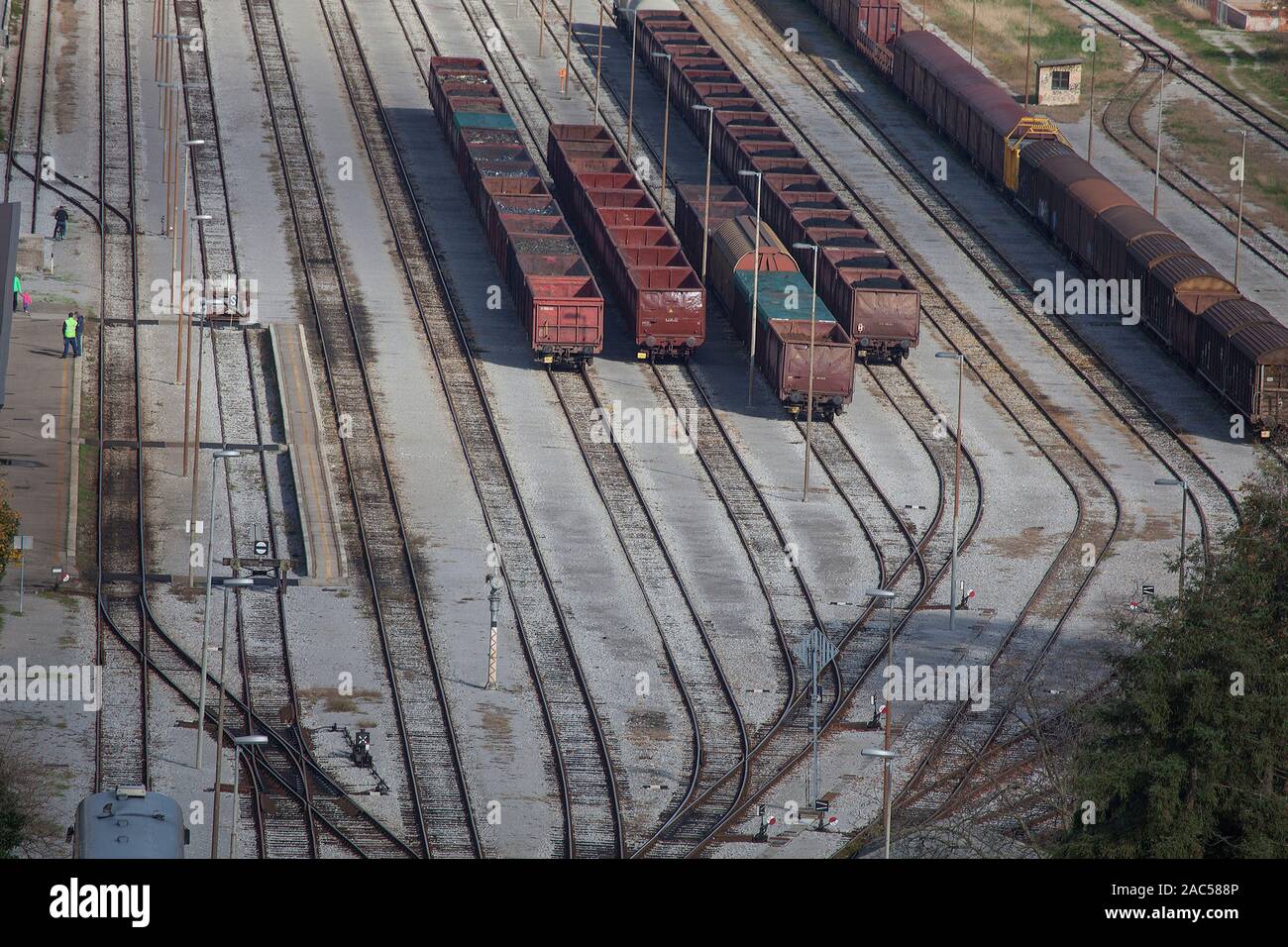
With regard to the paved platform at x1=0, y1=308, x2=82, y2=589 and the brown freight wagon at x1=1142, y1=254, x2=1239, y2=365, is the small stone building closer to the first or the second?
the brown freight wagon at x1=1142, y1=254, x2=1239, y2=365

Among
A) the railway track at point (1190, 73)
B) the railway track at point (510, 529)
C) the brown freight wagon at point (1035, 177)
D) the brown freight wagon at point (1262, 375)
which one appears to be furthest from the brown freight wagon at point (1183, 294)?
the railway track at point (1190, 73)

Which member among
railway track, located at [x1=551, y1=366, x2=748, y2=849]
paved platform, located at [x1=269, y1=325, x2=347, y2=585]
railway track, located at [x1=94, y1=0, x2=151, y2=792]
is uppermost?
railway track, located at [x1=94, y1=0, x2=151, y2=792]

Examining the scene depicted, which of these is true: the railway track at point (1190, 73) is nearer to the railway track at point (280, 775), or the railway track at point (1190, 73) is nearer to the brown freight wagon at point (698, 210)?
the brown freight wagon at point (698, 210)

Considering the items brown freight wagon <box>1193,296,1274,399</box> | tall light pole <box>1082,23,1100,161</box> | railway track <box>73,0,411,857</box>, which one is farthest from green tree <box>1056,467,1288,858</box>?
tall light pole <box>1082,23,1100,161</box>

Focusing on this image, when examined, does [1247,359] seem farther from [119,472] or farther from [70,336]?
[70,336]

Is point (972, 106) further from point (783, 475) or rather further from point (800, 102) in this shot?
point (783, 475)

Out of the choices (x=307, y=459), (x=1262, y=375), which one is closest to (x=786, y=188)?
(x=1262, y=375)
